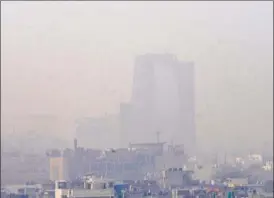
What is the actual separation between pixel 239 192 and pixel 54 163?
18713 mm

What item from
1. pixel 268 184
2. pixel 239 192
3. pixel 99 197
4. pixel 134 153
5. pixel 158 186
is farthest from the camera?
pixel 134 153

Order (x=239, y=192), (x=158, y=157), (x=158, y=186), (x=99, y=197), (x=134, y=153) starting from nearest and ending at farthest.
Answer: (x=99, y=197), (x=239, y=192), (x=158, y=186), (x=134, y=153), (x=158, y=157)

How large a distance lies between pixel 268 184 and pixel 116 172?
25.1ft

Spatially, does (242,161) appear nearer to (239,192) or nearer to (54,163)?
(54,163)

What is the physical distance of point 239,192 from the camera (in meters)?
29.9

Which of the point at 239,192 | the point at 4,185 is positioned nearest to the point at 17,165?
the point at 4,185

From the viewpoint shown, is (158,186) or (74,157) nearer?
(158,186)

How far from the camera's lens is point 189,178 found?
135 ft

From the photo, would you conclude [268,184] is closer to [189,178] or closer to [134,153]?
[189,178]

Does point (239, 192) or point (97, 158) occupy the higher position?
point (97, 158)

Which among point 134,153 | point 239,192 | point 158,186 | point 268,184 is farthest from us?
point 134,153

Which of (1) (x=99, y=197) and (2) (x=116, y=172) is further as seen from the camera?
(2) (x=116, y=172)

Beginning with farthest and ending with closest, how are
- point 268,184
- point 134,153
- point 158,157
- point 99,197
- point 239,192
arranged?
point 158,157
point 134,153
point 268,184
point 239,192
point 99,197

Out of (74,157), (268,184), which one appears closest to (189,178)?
(268,184)
